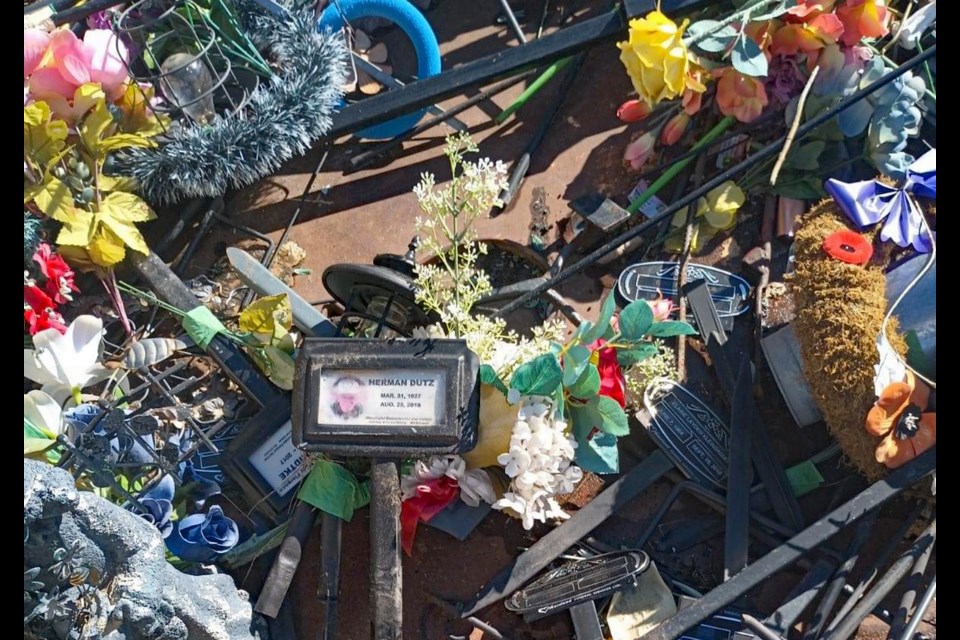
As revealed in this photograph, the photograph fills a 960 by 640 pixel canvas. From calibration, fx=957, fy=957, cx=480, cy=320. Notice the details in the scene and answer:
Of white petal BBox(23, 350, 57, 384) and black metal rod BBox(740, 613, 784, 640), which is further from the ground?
white petal BBox(23, 350, 57, 384)

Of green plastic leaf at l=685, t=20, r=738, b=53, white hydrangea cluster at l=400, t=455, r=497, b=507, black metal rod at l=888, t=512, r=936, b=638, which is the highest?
green plastic leaf at l=685, t=20, r=738, b=53

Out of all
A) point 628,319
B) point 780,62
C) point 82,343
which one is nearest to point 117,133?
point 82,343

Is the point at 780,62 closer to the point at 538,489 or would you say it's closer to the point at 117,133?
the point at 538,489

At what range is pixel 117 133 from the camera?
240cm

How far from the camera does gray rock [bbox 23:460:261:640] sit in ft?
6.11

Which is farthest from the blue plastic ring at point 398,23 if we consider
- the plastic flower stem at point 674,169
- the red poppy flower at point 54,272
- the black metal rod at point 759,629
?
the black metal rod at point 759,629

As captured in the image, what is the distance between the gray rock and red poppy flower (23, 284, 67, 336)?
580 millimetres

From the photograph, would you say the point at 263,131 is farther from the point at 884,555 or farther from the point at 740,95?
the point at 884,555

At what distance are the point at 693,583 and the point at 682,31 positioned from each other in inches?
53.3

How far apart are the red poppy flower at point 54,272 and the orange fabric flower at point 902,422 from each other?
1952mm

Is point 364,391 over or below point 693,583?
over

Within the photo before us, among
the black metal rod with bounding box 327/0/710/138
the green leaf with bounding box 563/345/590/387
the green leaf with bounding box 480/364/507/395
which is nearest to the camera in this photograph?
the green leaf with bounding box 563/345/590/387

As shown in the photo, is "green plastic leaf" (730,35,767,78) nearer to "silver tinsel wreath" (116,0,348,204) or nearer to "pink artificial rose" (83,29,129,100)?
"silver tinsel wreath" (116,0,348,204)

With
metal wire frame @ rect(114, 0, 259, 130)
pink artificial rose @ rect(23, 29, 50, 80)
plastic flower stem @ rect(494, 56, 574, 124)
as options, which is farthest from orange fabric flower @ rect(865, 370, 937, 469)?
pink artificial rose @ rect(23, 29, 50, 80)
